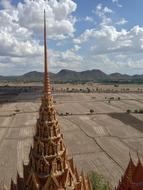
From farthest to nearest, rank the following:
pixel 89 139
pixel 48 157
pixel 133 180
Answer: pixel 89 139 < pixel 133 180 < pixel 48 157

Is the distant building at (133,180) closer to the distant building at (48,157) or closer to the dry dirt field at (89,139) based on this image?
the distant building at (48,157)

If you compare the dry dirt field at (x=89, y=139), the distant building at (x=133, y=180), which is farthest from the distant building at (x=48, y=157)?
the dry dirt field at (x=89, y=139)

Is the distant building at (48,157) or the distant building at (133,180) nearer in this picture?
the distant building at (48,157)

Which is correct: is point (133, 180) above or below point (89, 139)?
above

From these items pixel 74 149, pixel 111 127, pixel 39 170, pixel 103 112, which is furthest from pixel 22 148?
pixel 103 112

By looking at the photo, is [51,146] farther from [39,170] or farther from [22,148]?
[22,148]

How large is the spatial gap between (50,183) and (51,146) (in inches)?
120

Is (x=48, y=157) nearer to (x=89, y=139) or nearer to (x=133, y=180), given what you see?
(x=133, y=180)

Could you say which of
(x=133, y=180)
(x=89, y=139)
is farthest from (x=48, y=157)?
(x=89, y=139)

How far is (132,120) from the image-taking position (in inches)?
3829

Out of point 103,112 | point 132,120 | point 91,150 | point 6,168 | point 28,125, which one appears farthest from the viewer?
point 103,112

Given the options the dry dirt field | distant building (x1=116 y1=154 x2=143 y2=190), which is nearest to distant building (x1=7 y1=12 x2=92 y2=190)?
distant building (x1=116 y1=154 x2=143 y2=190)

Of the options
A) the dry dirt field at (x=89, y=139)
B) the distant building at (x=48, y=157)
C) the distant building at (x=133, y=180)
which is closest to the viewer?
the distant building at (x=48, y=157)

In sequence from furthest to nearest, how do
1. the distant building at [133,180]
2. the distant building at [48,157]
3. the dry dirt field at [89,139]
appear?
the dry dirt field at [89,139] < the distant building at [133,180] < the distant building at [48,157]
